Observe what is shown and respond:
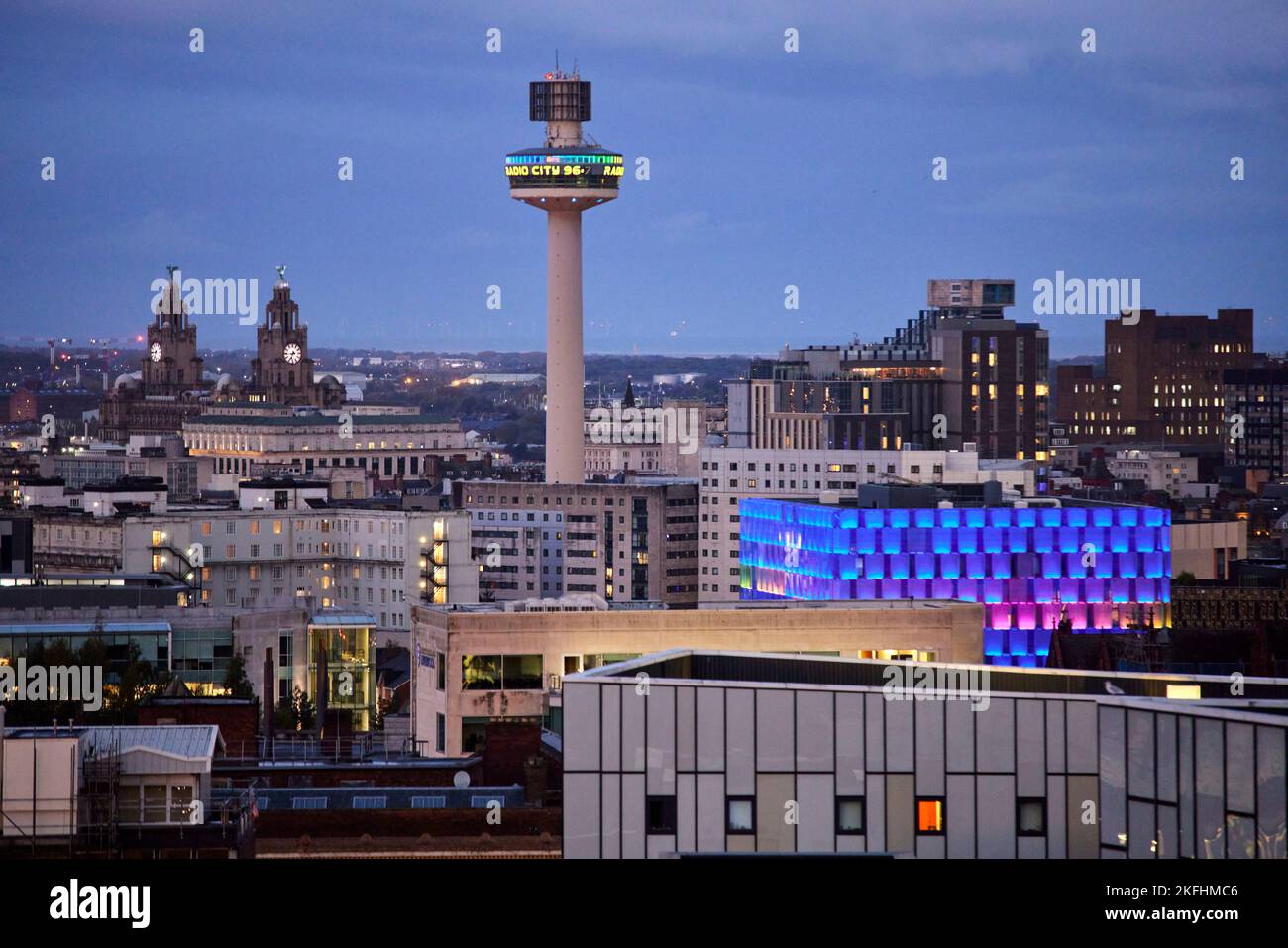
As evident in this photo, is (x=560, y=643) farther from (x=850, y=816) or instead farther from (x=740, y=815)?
(x=850, y=816)

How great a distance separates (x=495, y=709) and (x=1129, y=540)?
46.4 m

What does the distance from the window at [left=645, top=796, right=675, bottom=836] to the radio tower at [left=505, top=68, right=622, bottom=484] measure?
15409cm

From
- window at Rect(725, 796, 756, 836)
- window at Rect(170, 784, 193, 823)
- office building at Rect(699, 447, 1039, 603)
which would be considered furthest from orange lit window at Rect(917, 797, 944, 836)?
office building at Rect(699, 447, 1039, 603)

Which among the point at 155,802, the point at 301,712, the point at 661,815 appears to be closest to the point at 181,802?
the point at 155,802

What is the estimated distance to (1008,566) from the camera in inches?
4316

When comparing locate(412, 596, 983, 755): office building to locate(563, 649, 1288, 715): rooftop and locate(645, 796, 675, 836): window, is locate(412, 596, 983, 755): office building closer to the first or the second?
locate(563, 649, 1288, 715): rooftop

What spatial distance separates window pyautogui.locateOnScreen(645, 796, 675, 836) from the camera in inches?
1460

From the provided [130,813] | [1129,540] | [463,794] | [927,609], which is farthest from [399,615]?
[130,813]

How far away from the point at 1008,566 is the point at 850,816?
73593 millimetres

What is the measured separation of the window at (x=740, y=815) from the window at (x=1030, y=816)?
3.33 m

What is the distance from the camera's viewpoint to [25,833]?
122ft

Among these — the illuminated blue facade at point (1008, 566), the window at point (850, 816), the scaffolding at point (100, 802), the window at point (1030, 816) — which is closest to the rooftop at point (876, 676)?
the window at point (1030, 816)

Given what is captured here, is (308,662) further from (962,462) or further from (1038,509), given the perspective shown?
(962,462)

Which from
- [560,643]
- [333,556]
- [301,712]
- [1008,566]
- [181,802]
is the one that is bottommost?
[301,712]
